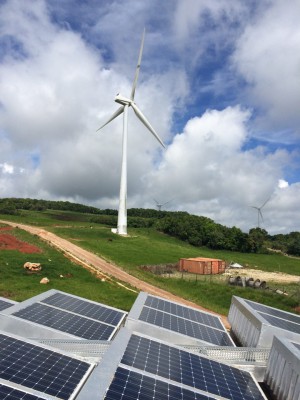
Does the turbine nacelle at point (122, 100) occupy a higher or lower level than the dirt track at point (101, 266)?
higher

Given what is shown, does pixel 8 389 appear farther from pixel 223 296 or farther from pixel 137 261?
pixel 137 261

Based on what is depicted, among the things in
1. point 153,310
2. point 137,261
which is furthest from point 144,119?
point 153,310

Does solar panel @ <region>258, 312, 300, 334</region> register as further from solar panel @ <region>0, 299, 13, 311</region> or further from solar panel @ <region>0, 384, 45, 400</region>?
solar panel @ <region>0, 299, 13, 311</region>

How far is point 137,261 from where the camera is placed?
65.9m

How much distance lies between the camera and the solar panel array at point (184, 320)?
1662 cm

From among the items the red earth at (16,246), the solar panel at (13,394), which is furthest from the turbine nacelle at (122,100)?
the solar panel at (13,394)

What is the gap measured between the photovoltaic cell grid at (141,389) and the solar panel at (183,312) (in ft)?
31.4

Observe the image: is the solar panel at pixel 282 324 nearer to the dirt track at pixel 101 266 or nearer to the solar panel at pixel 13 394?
the solar panel at pixel 13 394

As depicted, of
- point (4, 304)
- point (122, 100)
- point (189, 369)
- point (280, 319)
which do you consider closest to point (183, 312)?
point (280, 319)

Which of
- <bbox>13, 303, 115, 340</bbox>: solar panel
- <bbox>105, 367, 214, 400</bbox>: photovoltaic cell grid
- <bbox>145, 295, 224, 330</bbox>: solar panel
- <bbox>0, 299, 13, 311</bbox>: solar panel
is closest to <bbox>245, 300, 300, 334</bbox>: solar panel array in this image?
<bbox>145, 295, 224, 330</bbox>: solar panel

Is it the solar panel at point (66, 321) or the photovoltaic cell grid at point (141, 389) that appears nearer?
the photovoltaic cell grid at point (141, 389)

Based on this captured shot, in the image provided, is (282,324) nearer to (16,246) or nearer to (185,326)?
(185,326)

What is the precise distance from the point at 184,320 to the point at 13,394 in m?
11.6

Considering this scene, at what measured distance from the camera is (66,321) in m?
16.7
